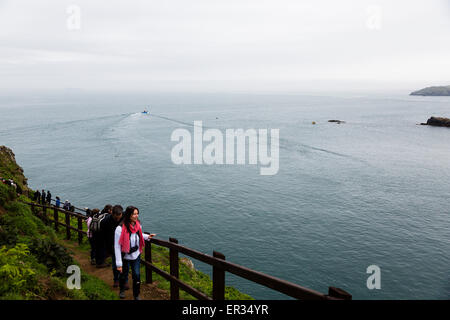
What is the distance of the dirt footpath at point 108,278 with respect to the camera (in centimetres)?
802

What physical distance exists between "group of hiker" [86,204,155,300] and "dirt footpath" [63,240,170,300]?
352mm

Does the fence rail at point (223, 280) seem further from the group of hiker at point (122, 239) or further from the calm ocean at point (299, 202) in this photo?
the calm ocean at point (299, 202)

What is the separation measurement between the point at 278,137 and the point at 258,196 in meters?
51.3

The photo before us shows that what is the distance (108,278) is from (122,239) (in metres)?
2.85

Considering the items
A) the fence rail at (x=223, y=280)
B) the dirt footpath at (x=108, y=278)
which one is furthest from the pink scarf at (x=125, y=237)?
the dirt footpath at (x=108, y=278)

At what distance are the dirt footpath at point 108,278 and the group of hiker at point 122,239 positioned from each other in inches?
13.9

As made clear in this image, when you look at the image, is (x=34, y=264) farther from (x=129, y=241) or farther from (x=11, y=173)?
(x=11, y=173)

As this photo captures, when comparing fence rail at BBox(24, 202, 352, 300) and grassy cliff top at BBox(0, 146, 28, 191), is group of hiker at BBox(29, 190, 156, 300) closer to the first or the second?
fence rail at BBox(24, 202, 352, 300)

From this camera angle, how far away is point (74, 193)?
48.1 metres

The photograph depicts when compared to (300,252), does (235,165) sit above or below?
above

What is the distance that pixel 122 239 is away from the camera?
6.93m
